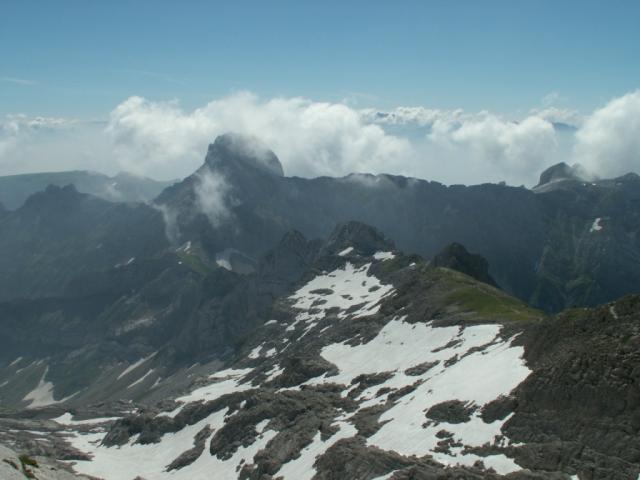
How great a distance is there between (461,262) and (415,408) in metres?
119

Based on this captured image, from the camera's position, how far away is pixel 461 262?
181 metres

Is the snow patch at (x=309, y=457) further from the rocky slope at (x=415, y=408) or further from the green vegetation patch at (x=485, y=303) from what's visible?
the green vegetation patch at (x=485, y=303)

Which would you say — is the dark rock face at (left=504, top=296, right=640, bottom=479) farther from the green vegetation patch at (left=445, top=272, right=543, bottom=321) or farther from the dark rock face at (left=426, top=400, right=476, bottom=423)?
the green vegetation patch at (left=445, top=272, right=543, bottom=321)

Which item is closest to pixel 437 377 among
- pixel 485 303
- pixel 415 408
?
pixel 415 408

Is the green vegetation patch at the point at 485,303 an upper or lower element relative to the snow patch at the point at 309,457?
upper

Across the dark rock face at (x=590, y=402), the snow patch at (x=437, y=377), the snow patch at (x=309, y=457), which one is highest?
the dark rock face at (x=590, y=402)

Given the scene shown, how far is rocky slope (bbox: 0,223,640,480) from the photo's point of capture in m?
47.5

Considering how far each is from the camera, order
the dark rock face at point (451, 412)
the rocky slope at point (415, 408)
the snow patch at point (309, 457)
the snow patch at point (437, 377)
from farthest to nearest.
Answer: the snow patch at point (309, 457) < the dark rock face at point (451, 412) < the snow patch at point (437, 377) < the rocky slope at point (415, 408)

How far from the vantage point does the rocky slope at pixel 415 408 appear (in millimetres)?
47531

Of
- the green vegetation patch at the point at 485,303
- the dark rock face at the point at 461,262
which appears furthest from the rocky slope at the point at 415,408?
the dark rock face at the point at 461,262

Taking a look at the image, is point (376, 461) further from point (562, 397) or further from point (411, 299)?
point (411, 299)

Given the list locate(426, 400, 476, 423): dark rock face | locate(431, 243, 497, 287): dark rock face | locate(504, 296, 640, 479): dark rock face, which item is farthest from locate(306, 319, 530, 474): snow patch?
locate(431, 243, 497, 287): dark rock face

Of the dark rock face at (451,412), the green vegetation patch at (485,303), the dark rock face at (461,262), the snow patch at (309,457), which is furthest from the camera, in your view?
the dark rock face at (461,262)

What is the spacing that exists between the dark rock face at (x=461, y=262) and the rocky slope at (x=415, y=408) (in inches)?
1207
